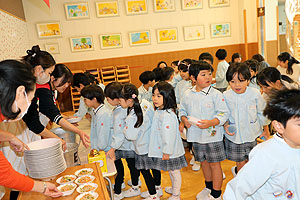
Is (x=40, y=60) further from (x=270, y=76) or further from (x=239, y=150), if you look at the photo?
(x=270, y=76)

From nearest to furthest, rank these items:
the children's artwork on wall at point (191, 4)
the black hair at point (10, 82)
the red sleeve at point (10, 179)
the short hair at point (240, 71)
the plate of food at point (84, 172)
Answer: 1. the black hair at point (10, 82)
2. the red sleeve at point (10, 179)
3. the plate of food at point (84, 172)
4. the short hair at point (240, 71)
5. the children's artwork on wall at point (191, 4)

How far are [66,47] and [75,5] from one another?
1189 mm

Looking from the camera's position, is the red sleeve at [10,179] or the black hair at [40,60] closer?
the red sleeve at [10,179]

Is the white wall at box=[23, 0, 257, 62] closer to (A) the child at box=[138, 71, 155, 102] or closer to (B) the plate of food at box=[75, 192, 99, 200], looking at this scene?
(A) the child at box=[138, 71, 155, 102]

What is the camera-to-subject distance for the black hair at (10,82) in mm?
1130

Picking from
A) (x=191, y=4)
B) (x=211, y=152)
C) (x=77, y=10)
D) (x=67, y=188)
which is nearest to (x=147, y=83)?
(x=211, y=152)

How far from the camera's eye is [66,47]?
7098 millimetres

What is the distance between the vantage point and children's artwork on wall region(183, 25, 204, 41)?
24.8 feet

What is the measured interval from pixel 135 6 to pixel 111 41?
1.23 meters

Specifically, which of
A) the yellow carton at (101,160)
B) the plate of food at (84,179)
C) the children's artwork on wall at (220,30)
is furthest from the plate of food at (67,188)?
the children's artwork on wall at (220,30)

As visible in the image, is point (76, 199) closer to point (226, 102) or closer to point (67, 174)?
point (67, 174)

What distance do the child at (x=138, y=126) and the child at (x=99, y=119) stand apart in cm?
34

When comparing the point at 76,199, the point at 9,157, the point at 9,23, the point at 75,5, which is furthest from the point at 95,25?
the point at 76,199

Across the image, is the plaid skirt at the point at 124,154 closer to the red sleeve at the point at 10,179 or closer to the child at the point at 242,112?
the child at the point at 242,112
